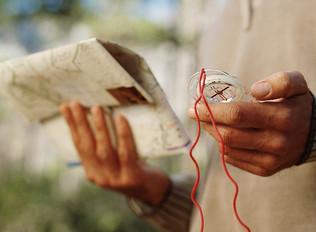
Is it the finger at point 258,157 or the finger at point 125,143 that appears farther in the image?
the finger at point 125,143

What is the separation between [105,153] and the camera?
36.2 inches

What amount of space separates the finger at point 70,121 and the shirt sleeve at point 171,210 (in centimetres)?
18

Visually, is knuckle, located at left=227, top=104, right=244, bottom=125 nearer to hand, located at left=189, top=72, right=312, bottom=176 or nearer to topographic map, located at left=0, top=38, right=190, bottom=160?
hand, located at left=189, top=72, right=312, bottom=176

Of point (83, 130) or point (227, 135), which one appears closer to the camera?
point (227, 135)

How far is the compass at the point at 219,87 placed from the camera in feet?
1.75

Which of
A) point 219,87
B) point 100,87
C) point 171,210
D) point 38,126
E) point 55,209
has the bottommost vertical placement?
point 38,126

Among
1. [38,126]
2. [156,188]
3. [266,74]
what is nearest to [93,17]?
[38,126]

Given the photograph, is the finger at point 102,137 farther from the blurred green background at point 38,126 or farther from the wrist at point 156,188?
the blurred green background at point 38,126

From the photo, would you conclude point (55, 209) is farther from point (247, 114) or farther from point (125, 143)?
point (247, 114)

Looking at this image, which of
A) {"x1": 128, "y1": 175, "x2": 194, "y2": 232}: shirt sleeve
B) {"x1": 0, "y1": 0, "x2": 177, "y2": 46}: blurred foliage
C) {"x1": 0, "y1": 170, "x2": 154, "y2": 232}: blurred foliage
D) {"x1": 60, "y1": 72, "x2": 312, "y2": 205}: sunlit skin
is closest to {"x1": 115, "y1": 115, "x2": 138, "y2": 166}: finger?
{"x1": 128, "y1": 175, "x2": 194, "y2": 232}: shirt sleeve

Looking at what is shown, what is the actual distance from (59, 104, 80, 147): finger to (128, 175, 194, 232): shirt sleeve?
0.59ft

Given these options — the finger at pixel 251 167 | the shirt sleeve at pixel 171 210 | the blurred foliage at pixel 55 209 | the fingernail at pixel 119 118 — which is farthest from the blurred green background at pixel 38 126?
the finger at pixel 251 167

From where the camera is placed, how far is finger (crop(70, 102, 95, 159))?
90 cm

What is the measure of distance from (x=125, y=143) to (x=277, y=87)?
425mm
